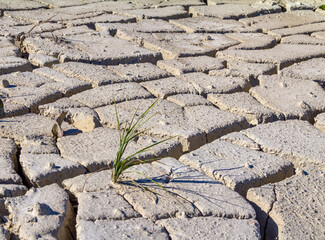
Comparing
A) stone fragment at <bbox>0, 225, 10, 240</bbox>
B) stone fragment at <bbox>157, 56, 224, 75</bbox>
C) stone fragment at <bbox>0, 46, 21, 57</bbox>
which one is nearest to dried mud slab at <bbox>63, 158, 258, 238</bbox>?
stone fragment at <bbox>0, 225, 10, 240</bbox>

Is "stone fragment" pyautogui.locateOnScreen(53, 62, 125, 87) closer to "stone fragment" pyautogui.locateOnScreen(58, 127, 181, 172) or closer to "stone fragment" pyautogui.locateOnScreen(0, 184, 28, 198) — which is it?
"stone fragment" pyautogui.locateOnScreen(58, 127, 181, 172)

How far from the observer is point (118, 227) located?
197 cm

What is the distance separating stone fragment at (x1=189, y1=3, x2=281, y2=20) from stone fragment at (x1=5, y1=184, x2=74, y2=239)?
134 inches

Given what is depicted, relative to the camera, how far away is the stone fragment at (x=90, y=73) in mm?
3381

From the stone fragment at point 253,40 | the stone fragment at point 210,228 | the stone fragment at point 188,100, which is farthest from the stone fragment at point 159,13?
the stone fragment at point 210,228

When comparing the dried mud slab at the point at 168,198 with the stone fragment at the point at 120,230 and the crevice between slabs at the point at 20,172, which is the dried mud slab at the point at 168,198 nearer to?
the stone fragment at the point at 120,230

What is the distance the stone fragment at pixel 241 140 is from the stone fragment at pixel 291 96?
485 mm

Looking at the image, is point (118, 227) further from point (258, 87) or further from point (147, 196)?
point (258, 87)

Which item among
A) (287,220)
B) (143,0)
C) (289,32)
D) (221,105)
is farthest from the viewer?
(143,0)

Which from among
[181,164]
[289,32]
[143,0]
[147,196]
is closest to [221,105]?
[181,164]

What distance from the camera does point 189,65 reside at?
379cm

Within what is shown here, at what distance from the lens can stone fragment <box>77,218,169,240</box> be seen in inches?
A: 75.5

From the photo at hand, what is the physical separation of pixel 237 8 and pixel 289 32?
88 cm

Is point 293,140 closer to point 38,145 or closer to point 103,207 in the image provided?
point 103,207
